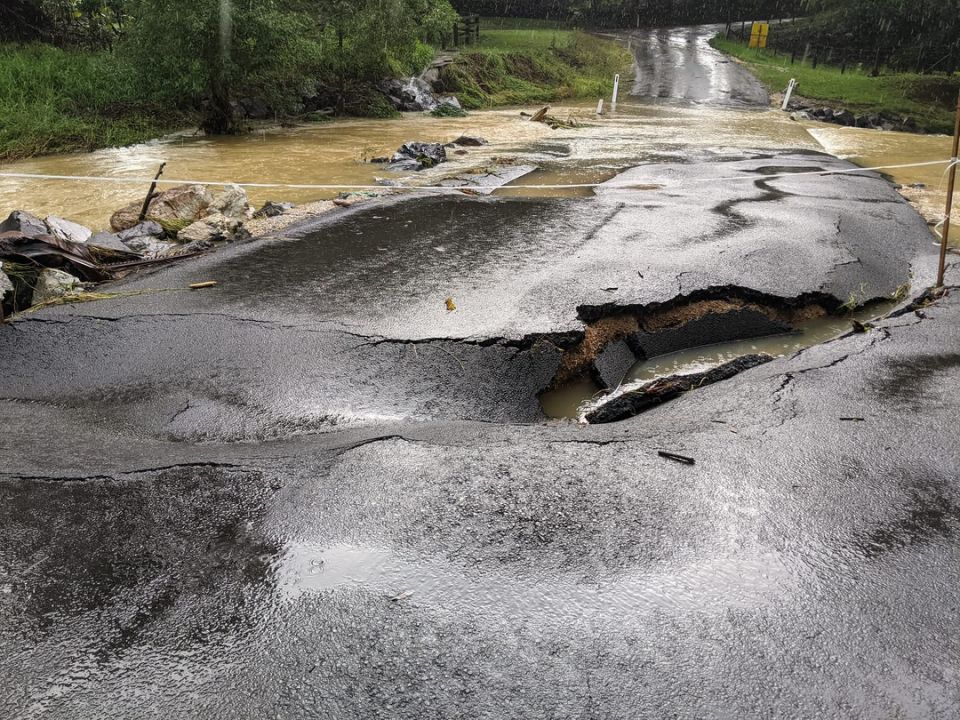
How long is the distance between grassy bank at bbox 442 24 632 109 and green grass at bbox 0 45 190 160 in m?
11.6

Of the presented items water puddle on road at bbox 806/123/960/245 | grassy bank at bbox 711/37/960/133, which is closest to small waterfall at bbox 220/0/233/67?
water puddle on road at bbox 806/123/960/245

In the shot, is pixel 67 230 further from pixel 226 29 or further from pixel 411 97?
pixel 411 97

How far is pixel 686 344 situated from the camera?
201 inches

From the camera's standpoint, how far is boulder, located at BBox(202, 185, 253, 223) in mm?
7732

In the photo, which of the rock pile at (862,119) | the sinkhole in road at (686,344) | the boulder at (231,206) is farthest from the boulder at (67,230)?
the rock pile at (862,119)

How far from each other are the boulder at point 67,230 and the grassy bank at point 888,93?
2403cm

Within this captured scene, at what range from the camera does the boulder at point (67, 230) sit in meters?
6.09

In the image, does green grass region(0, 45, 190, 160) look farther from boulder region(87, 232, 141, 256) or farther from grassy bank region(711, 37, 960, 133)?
grassy bank region(711, 37, 960, 133)

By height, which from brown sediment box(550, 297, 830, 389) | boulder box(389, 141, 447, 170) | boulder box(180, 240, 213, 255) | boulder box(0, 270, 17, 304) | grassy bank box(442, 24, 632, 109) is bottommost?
brown sediment box(550, 297, 830, 389)

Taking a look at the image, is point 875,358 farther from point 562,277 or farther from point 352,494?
point 352,494

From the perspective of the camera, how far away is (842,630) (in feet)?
7.11

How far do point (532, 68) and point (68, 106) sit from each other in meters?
20.2

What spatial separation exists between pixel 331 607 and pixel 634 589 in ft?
3.59

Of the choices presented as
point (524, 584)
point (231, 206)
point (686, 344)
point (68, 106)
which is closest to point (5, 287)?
point (231, 206)
